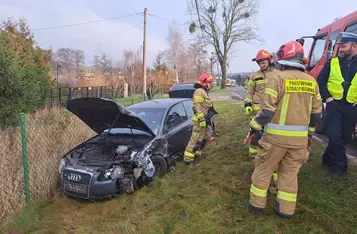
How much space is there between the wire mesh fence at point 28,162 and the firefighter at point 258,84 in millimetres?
3404

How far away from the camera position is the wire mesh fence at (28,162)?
136 inches

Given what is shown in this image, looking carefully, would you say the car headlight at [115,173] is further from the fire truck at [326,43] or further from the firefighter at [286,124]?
the fire truck at [326,43]

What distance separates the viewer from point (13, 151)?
3740mm

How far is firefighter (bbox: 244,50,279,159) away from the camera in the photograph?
429cm

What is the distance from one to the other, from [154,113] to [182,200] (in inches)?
77.9

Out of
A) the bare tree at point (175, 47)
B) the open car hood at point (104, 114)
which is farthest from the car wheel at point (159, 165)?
the bare tree at point (175, 47)

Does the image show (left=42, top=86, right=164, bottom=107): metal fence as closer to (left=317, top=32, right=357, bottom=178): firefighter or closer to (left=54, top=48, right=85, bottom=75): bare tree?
(left=317, top=32, right=357, bottom=178): firefighter

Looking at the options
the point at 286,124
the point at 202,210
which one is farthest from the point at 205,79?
the point at 202,210

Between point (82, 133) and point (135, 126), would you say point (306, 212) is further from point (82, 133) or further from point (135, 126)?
point (82, 133)

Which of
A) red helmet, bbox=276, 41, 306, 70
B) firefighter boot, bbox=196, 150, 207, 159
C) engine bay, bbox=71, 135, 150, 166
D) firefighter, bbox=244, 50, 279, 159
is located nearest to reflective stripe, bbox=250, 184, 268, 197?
red helmet, bbox=276, 41, 306, 70

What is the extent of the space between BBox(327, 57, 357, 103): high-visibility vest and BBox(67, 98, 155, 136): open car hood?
2.77 meters

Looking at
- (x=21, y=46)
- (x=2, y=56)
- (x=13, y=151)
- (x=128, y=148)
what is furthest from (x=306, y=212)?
(x=21, y=46)

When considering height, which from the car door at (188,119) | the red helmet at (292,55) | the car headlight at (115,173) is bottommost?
the car headlight at (115,173)

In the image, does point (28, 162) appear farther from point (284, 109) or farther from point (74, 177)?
point (284, 109)
